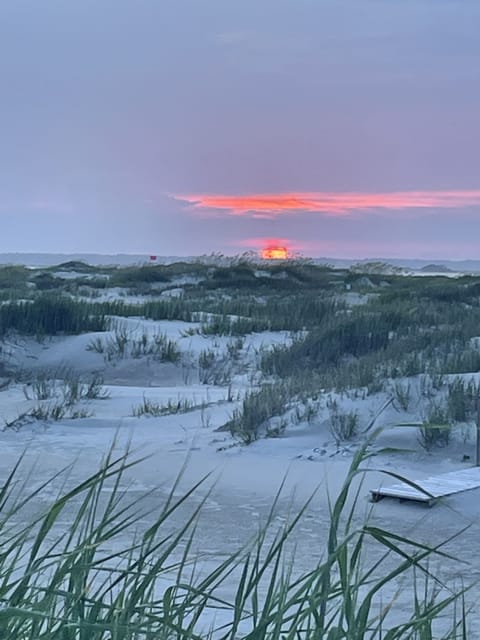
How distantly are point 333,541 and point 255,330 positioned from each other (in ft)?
65.2

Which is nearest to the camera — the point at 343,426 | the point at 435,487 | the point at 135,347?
the point at 435,487

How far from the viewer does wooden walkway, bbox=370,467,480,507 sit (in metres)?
8.81

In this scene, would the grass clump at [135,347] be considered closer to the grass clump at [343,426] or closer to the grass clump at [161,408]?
the grass clump at [161,408]

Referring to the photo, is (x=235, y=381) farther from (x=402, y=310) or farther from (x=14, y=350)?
(x=402, y=310)

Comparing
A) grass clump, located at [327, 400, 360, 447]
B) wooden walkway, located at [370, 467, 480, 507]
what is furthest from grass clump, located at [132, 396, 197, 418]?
wooden walkway, located at [370, 467, 480, 507]

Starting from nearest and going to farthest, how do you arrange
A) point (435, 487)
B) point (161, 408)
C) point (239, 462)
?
point (435, 487)
point (239, 462)
point (161, 408)

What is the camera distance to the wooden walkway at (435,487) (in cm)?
881

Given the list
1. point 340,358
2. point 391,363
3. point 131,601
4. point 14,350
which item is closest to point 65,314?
point 14,350

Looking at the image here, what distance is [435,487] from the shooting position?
29.8 feet

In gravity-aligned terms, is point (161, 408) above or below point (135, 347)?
below

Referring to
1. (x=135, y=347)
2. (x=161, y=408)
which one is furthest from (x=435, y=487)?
(x=135, y=347)

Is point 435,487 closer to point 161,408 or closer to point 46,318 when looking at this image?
point 161,408

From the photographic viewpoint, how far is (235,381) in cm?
1789

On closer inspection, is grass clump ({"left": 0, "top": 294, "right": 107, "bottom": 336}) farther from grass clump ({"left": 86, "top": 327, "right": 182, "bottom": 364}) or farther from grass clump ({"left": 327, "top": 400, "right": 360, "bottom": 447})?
grass clump ({"left": 327, "top": 400, "right": 360, "bottom": 447})
